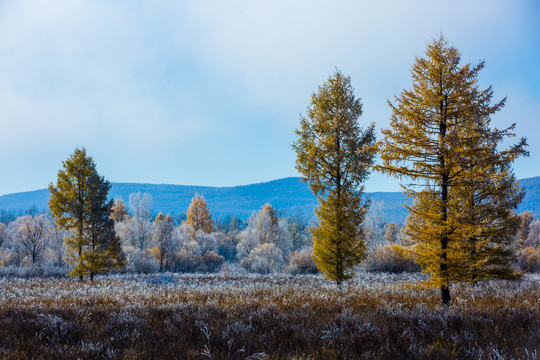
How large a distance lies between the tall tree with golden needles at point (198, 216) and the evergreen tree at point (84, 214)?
4445 centimetres

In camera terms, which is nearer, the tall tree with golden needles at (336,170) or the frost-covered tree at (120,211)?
the tall tree with golden needles at (336,170)

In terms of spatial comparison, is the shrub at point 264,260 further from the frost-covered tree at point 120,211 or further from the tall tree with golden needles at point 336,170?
the frost-covered tree at point 120,211

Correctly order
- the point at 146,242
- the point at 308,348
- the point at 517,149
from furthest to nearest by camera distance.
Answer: the point at 146,242 → the point at 517,149 → the point at 308,348

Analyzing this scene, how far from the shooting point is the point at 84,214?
66.6 feet

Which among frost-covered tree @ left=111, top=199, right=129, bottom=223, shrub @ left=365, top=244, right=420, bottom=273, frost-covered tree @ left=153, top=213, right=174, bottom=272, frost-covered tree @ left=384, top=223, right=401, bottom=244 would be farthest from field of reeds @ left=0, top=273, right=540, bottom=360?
frost-covered tree @ left=111, top=199, right=129, bottom=223

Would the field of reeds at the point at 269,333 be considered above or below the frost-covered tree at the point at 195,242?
above

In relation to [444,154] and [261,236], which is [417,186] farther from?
[261,236]

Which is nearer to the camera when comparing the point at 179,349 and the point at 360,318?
the point at 179,349

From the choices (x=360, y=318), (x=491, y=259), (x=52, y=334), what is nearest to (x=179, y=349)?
(x=52, y=334)

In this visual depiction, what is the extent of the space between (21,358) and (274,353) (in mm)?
3441

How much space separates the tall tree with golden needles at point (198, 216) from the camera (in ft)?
214

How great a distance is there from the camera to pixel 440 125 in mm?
8867

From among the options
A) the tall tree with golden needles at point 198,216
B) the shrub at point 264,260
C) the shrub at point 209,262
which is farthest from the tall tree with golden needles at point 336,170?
the tall tree with golden needles at point 198,216

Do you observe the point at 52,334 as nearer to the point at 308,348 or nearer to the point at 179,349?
the point at 179,349
